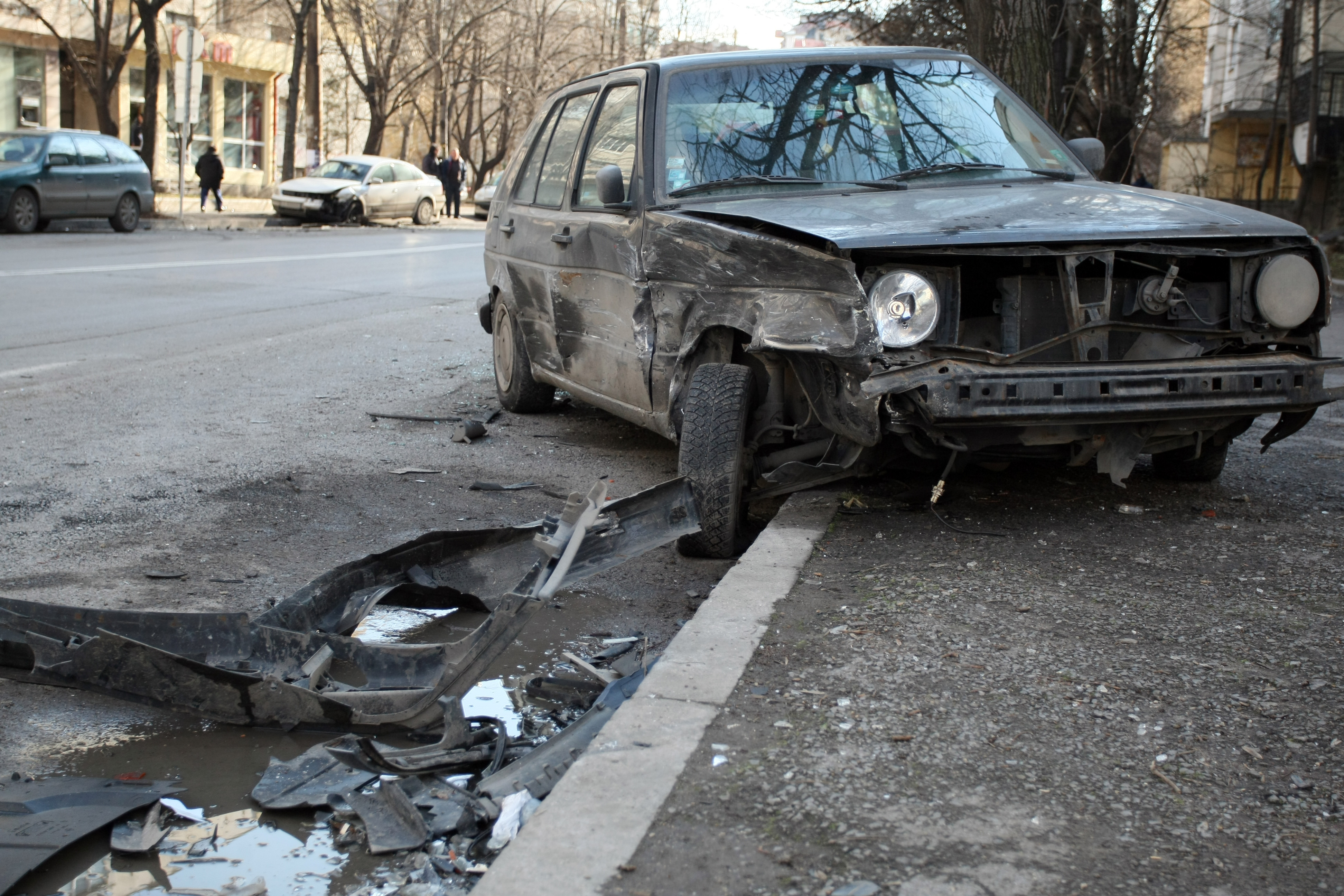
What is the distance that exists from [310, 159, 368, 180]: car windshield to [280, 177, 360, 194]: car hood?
0.83ft

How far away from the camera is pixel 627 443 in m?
6.55

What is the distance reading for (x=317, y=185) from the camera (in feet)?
91.2

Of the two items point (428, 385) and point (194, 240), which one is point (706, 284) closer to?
point (428, 385)

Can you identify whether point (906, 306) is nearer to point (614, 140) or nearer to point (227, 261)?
point (614, 140)

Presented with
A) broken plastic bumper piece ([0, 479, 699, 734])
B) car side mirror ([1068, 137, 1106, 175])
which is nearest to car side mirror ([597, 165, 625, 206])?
broken plastic bumper piece ([0, 479, 699, 734])

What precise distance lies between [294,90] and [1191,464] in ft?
98.5

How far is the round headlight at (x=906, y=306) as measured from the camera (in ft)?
13.2

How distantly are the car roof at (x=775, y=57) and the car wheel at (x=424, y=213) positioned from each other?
25515mm

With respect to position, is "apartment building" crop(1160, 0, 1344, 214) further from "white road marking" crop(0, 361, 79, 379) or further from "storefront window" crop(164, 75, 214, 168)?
"storefront window" crop(164, 75, 214, 168)

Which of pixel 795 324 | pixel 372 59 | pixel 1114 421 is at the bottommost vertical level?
pixel 1114 421

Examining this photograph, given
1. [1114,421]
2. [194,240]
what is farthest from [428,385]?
[194,240]

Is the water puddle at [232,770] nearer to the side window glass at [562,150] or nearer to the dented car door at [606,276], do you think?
the dented car door at [606,276]

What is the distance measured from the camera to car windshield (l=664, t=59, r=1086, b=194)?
5008 millimetres

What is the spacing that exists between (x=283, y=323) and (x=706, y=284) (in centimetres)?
726
